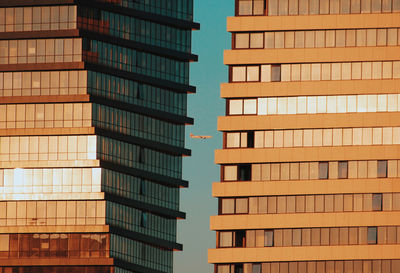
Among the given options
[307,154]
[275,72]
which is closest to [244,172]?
[307,154]

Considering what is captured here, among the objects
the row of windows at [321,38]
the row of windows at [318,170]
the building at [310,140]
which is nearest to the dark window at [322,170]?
the row of windows at [318,170]

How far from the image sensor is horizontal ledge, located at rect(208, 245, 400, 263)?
174 meters

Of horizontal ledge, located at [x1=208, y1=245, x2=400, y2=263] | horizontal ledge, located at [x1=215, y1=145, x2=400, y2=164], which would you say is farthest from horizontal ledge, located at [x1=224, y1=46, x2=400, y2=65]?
horizontal ledge, located at [x1=208, y1=245, x2=400, y2=263]

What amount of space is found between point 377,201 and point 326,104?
40.5 ft

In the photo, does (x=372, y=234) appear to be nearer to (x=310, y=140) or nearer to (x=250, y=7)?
(x=310, y=140)

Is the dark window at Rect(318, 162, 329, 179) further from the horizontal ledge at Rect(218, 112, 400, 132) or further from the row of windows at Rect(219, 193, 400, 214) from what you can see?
the horizontal ledge at Rect(218, 112, 400, 132)

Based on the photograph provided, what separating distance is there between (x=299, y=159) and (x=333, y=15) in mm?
16793

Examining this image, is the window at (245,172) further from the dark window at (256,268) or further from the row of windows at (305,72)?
the row of windows at (305,72)

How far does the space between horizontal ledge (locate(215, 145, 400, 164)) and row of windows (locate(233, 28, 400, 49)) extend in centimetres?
1183

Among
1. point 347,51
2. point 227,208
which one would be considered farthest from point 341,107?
point 227,208

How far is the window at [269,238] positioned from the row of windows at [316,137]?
964cm

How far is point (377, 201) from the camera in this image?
175 meters

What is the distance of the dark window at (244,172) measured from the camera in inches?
6978

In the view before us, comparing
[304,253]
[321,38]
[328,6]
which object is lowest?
[304,253]
